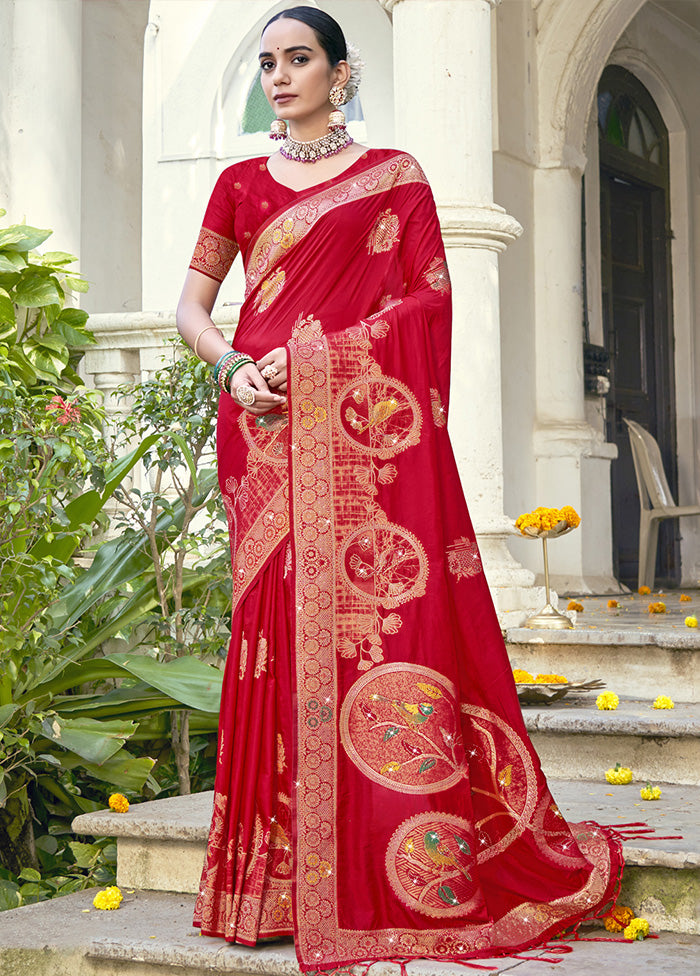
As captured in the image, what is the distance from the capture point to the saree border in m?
2.68

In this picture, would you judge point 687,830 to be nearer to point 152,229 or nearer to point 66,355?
point 66,355

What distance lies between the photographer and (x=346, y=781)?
2564 mm

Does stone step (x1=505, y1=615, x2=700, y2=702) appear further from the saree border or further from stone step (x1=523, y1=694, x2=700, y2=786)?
the saree border

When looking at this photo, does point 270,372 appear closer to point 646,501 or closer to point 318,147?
point 318,147

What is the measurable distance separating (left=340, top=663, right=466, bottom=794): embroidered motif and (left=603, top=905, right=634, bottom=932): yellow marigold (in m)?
0.52

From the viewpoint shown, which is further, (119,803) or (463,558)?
(119,803)

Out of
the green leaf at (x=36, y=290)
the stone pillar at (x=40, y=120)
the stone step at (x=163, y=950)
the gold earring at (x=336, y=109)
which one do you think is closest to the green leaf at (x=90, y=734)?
the stone step at (x=163, y=950)

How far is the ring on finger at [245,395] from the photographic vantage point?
2.54 meters

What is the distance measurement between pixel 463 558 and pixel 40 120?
3.85 metres

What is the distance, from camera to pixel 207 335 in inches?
107

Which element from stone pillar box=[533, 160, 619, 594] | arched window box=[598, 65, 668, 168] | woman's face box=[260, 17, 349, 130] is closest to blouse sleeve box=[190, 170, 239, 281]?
woman's face box=[260, 17, 349, 130]

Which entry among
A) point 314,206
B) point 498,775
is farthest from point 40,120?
point 498,775

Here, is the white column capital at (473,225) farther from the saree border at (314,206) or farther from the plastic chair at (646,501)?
the plastic chair at (646,501)

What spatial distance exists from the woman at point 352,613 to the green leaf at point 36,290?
107 inches
